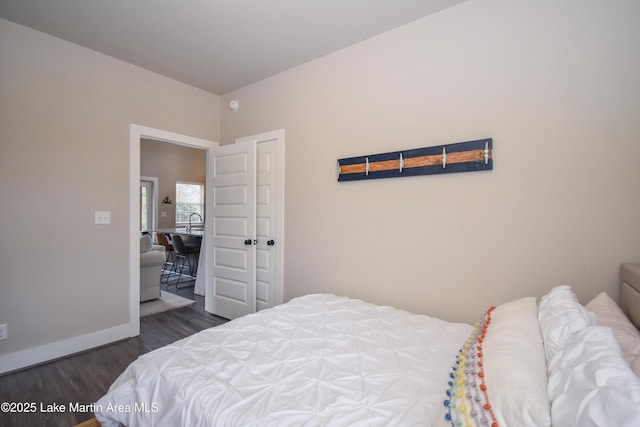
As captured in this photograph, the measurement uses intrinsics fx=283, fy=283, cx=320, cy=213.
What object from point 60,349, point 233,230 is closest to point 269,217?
point 233,230

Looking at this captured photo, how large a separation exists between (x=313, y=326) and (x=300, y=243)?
1.29 meters

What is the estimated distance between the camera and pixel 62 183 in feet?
8.40

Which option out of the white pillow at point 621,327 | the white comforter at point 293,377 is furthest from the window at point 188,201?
the white pillow at point 621,327

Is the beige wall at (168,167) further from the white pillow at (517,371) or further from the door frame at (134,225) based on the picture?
the white pillow at (517,371)

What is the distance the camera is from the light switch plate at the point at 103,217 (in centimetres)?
277

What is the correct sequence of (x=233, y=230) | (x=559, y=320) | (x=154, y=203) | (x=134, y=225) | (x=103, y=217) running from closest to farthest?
1. (x=559, y=320)
2. (x=103, y=217)
3. (x=134, y=225)
4. (x=233, y=230)
5. (x=154, y=203)

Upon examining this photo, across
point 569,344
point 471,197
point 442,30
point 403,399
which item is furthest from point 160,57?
point 569,344

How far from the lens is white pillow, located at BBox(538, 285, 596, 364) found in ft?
3.26

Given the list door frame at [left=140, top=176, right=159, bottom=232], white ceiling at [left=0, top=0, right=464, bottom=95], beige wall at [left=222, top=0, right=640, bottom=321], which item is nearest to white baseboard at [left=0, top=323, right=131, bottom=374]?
beige wall at [left=222, top=0, right=640, bottom=321]

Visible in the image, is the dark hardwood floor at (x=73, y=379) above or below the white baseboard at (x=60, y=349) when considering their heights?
below

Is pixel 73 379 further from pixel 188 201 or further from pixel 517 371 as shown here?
pixel 188 201

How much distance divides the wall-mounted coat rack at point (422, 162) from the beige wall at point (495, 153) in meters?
0.06

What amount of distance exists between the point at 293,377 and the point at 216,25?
8.48 feet

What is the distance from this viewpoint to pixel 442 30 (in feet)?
6.92
